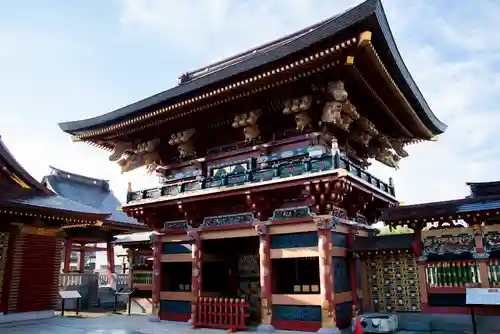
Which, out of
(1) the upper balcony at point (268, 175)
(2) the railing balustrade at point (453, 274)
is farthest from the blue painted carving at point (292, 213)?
(2) the railing balustrade at point (453, 274)

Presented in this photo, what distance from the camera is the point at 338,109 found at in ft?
44.2

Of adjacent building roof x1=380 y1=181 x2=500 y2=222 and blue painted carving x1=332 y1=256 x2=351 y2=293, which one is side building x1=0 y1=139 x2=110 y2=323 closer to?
blue painted carving x1=332 y1=256 x2=351 y2=293

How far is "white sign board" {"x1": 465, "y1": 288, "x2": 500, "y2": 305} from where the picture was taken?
32.8 ft

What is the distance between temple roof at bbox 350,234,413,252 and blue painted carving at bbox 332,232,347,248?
0.37 metres

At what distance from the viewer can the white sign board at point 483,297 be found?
32.8 ft

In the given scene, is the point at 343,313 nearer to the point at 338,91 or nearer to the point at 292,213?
the point at 292,213

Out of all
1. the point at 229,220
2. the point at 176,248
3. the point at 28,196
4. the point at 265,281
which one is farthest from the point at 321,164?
the point at 28,196

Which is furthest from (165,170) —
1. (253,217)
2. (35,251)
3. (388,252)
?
(388,252)

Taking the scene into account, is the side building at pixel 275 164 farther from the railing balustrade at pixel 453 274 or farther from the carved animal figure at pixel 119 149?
the railing balustrade at pixel 453 274

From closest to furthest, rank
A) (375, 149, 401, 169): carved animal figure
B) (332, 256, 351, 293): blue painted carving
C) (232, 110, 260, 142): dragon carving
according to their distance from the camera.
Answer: (332, 256, 351, 293): blue painted carving → (232, 110, 260, 142): dragon carving → (375, 149, 401, 169): carved animal figure

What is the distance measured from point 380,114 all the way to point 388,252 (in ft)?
20.2

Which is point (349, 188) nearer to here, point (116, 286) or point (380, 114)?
point (380, 114)

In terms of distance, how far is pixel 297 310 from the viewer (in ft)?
44.3

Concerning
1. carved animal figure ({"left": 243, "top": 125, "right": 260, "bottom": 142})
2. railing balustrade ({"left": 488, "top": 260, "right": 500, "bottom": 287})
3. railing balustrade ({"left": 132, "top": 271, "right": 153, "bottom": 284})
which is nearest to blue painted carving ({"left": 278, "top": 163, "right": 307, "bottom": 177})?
carved animal figure ({"left": 243, "top": 125, "right": 260, "bottom": 142})
